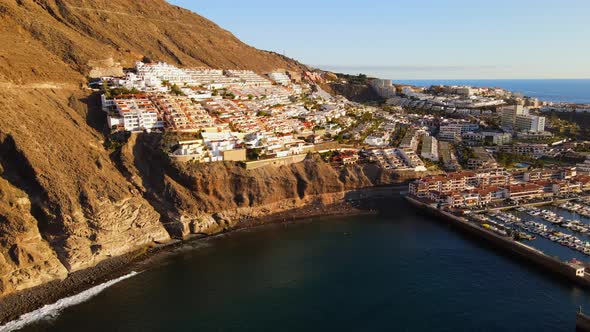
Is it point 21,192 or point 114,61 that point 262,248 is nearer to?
point 21,192

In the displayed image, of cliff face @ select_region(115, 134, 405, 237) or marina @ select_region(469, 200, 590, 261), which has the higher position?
cliff face @ select_region(115, 134, 405, 237)

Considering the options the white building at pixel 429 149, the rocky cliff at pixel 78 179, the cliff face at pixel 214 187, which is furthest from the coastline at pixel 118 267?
the white building at pixel 429 149

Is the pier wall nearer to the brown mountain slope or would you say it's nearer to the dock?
the dock

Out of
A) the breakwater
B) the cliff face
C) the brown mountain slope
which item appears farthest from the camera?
the brown mountain slope

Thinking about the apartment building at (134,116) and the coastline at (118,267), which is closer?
the coastline at (118,267)

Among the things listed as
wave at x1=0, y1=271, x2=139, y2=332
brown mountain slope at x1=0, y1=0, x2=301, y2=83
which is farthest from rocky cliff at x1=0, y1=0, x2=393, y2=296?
wave at x1=0, y1=271, x2=139, y2=332

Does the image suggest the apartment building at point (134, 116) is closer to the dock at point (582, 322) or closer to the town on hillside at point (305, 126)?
the town on hillside at point (305, 126)
